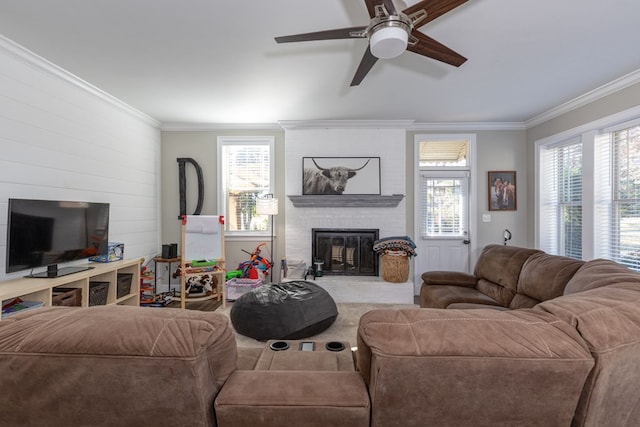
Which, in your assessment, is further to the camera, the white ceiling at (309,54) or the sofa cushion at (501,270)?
the sofa cushion at (501,270)

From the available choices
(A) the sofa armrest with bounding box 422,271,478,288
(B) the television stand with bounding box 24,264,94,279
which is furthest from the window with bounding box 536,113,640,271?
(B) the television stand with bounding box 24,264,94,279

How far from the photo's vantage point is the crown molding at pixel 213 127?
4.55 m

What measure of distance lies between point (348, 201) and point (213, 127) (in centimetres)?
239

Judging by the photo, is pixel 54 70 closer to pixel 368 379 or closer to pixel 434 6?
pixel 434 6

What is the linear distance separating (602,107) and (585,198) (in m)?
1.01

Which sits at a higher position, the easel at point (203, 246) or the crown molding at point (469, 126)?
the crown molding at point (469, 126)

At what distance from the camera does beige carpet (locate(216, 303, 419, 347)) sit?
2786 millimetres

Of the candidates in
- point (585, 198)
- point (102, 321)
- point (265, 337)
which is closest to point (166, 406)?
point (102, 321)

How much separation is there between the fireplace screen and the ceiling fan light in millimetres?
3028

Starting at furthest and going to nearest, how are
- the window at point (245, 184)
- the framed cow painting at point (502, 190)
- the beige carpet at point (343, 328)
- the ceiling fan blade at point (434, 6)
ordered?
the window at point (245, 184) < the framed cow painting at point (502, 190) < the beige carpet at point (343, 328) < the ceiling fan blade at point (434, 6)

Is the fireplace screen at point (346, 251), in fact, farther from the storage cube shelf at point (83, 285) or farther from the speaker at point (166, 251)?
the storage cube shelf at point (83, 285)

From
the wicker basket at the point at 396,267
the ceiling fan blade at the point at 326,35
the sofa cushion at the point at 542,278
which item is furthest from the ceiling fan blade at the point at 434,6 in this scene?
the wicker basket at the point at 396,267

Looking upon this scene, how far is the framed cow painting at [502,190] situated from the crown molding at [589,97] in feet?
2.66

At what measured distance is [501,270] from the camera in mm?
2777
